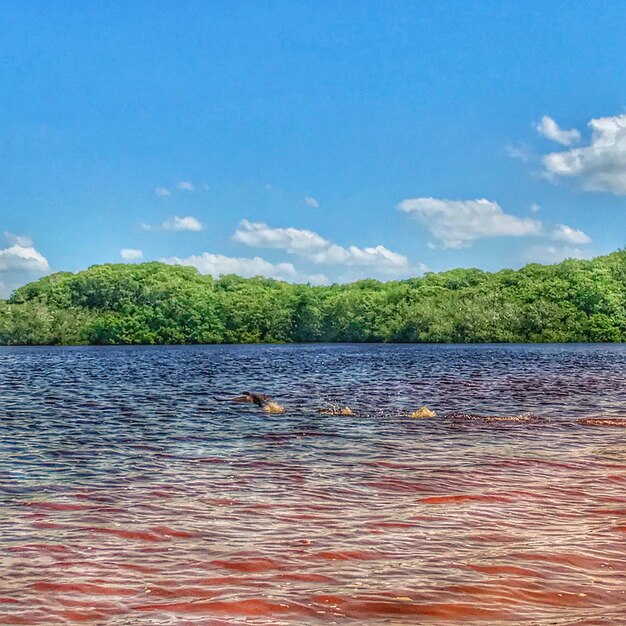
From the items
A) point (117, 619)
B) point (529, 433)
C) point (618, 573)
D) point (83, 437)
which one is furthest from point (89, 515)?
point (529, 433)

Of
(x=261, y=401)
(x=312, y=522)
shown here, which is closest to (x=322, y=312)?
(x=261, y=401)

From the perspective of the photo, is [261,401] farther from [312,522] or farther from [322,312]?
[322,312]

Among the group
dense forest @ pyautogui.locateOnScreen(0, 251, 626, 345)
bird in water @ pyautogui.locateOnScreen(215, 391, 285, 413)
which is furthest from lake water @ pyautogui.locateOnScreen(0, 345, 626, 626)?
dense forest @ pyautogui.locateOnScreen(0, 251, 626, 345)

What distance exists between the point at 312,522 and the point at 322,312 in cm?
17116

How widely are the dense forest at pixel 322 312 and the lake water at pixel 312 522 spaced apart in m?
135

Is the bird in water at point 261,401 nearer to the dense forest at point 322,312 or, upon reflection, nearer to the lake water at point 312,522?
the lake water at point 312,522

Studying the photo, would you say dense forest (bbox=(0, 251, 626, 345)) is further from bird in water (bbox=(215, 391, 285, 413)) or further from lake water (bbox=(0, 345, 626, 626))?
lake water (bbox=(0, 345, 626, 626))

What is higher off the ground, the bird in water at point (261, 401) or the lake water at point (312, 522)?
the bird in water at point (261, 401)

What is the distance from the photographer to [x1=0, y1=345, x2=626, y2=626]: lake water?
834cm

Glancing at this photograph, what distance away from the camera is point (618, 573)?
9125 mm

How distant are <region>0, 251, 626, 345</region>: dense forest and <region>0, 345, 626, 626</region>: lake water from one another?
443ft

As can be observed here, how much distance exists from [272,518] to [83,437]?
11.4m

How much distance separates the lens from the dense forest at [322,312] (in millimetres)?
155000

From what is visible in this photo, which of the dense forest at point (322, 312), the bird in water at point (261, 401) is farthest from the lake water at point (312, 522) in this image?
the dense forest at point (322, 312)
